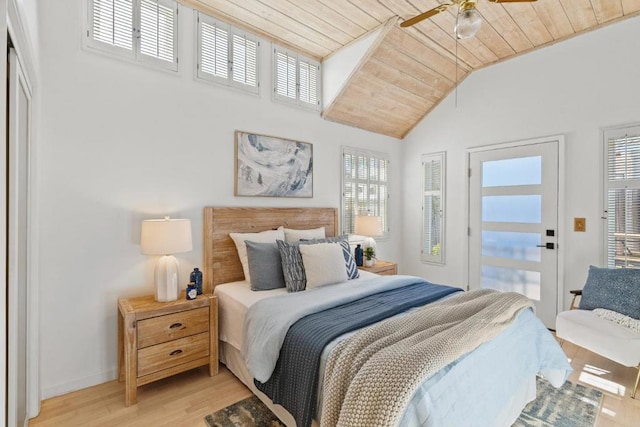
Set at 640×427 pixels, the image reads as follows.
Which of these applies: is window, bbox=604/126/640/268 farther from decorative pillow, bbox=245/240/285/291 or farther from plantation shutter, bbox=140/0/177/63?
plantation shutter, bbox=140/0/177/63

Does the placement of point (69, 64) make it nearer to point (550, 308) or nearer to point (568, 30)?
point (568, 30)

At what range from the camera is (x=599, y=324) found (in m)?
2.47

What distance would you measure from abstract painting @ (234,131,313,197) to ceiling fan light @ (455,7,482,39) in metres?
2.00

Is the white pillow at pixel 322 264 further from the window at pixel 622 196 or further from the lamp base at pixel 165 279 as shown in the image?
the window at pixel 622 196

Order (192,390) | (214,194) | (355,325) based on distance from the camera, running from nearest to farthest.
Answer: (355,325)
(192,390)
(214,194)

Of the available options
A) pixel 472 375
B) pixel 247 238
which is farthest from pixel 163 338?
pixel 472 375

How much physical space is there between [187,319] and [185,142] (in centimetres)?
146

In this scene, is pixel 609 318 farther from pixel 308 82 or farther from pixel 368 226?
pixel 308 82

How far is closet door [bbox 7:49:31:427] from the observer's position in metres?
1.48

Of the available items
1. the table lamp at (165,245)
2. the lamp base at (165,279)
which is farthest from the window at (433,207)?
the lamp base at (165,279)

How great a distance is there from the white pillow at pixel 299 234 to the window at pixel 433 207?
6.01 feet

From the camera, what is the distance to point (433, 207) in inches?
177

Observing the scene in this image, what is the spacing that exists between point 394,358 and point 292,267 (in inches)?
57.0

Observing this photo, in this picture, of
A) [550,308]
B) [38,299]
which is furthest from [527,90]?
[38,299]
